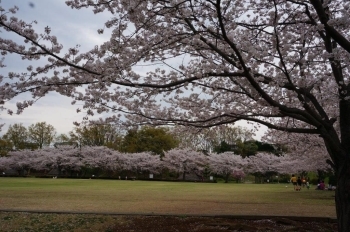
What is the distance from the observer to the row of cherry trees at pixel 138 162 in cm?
4616

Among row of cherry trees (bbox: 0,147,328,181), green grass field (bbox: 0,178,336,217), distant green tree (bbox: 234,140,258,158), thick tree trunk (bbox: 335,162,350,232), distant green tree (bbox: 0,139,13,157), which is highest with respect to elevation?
distant green tree (bbox: 234,140,258,158)

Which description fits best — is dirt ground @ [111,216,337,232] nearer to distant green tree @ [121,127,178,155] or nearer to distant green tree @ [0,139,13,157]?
distant green tree @ [121,127,178,155]

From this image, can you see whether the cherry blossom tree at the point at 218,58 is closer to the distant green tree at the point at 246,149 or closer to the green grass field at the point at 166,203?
the green grass field at the point at 166,203

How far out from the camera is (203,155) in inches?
1879

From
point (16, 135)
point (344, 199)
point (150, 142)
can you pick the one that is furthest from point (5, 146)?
point (344, 199)

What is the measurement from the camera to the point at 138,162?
47250mm

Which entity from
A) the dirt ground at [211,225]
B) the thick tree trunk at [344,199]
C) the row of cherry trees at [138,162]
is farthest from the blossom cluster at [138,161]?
the thick tree trunk at [344,199]

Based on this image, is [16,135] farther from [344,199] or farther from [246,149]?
[344,199]

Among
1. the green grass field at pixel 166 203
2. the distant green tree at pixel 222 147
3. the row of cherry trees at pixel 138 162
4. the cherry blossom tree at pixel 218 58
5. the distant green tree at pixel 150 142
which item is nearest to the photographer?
the cherry blossom tree at pixel 218 58

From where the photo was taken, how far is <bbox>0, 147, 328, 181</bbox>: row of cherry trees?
1817 inches

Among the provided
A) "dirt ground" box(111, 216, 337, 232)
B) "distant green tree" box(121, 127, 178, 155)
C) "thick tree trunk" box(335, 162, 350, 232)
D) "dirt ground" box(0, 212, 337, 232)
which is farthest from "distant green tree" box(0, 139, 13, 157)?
"thick tree trunk" box(335, 162, 350, 232)

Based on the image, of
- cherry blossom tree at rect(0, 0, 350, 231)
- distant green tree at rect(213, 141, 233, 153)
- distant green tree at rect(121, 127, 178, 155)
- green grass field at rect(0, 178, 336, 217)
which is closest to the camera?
cherry blossom tree at rect(0, 0, 350, 231)

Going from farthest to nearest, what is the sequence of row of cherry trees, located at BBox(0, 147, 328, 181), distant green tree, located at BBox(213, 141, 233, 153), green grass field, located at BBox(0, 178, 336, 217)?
distant green tree, located at BBox(213, 141, 233, 153), row of cherry trees, located at BBox(0, 147, 328, 181), green grass field, located at BBox(0, 178, 336, 217)

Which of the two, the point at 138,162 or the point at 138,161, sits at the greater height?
the point at 138,161
